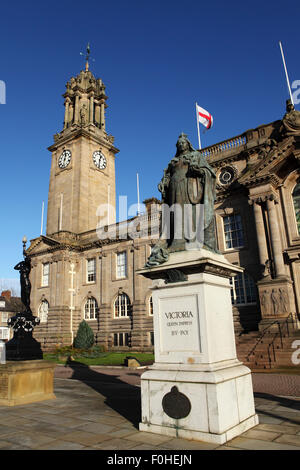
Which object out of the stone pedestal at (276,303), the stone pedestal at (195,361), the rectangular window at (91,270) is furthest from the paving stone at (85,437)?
the rectangular window at (91,270)

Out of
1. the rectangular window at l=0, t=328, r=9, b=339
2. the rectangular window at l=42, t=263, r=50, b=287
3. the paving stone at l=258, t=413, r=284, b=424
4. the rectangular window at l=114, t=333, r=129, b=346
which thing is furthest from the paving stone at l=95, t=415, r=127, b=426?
the rectangular window at l=0, t=328, r=9, b=339

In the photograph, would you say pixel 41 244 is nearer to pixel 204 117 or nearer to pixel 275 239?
pixel 204 117

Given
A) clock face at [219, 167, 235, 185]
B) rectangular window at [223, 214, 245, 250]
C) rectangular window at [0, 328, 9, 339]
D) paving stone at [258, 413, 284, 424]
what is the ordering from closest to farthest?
paving stone at [258, 413, 284, 424]
rectangular window at [223, 214, 245, 250]
clock face at [219, 167, 235, 185]
rectangular window at [0, 328, 9, 339]

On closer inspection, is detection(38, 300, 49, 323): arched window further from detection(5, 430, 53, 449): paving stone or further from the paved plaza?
detection(5, 430, 53, 449): paving stone

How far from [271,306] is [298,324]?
5.81 feet

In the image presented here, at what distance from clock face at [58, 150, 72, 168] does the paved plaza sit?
38.4m

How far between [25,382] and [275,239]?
1766 centimetres

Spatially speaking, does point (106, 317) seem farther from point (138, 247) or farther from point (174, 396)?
point (174, 396)

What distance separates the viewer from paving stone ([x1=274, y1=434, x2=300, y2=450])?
4846 mm

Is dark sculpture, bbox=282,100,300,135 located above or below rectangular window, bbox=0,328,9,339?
above

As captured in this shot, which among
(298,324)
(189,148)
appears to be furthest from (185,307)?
(298,324)

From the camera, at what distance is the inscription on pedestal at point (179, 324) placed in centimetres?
557

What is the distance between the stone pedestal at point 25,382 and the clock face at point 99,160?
37587 millimetres

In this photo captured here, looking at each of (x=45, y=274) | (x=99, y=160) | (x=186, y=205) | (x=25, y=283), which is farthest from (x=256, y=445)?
(x=99, y=160)
